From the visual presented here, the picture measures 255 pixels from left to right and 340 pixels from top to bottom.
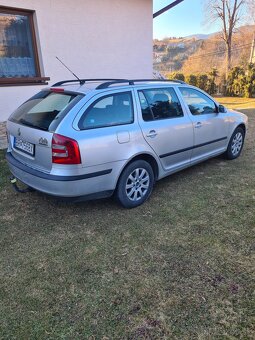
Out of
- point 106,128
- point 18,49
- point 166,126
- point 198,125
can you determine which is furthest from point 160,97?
point 18,49

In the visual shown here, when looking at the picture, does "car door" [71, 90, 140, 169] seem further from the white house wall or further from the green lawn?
the white house wall

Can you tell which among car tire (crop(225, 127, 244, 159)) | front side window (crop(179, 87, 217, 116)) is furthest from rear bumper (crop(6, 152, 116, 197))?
car tire (crop(225, 127, 244, 159))

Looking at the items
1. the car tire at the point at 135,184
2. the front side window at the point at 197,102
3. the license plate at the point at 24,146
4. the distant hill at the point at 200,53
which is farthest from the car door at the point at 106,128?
the distant hill at the point at 200,53

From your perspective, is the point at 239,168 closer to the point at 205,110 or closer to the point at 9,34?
the point at 205,110

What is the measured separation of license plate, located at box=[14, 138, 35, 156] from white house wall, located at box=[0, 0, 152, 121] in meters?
3.93

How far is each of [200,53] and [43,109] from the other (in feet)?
102

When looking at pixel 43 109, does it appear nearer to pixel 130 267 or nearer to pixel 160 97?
pixel 160 97

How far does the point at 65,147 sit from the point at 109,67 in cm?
620

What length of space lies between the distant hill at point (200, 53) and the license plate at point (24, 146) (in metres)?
14.5

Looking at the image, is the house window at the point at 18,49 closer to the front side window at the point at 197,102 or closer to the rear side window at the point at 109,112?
the front side window at the point at 197,102

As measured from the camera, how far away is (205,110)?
4.36 m

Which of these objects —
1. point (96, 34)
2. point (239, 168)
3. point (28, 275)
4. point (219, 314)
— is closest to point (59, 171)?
point (28, 275)

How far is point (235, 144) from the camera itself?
512 cm

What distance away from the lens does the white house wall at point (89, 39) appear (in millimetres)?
6805
